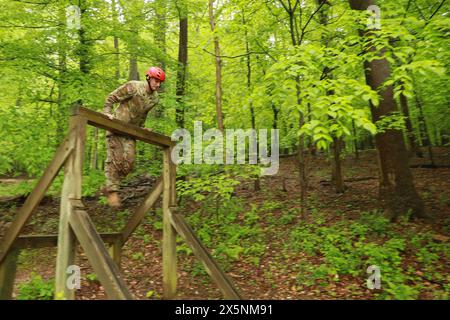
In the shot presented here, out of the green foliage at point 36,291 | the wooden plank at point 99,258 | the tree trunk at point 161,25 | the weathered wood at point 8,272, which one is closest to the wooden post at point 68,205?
the wooden plank at point 99,258

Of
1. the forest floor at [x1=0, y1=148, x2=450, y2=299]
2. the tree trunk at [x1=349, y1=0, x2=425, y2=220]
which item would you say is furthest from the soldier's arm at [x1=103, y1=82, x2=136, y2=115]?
the tree trunk at [x1=349, y1=0, x2=425, y2=220]

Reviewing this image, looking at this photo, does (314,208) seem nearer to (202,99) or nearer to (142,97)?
(202,99)

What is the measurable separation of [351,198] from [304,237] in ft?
10.5

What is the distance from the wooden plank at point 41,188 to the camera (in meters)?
3.91

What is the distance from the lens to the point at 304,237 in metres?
7.67

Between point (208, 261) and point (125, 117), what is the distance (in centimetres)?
266

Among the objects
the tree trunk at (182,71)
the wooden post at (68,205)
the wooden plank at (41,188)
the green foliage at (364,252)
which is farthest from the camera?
the tree trunk at (182,71)

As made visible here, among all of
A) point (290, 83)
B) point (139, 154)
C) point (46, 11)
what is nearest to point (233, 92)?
point (139, 154)

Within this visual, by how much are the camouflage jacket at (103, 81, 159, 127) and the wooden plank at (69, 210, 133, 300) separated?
2081 mm

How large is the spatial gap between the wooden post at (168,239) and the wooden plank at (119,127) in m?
0.27

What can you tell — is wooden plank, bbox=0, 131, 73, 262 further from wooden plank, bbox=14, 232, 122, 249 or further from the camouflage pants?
the camouflage pants

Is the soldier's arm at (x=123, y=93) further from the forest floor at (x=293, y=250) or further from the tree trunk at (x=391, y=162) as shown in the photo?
the tree trunk at (x=391, y=162)

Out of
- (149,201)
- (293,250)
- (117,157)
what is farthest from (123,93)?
(293,250)

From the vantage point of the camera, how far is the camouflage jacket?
17.2 feet
